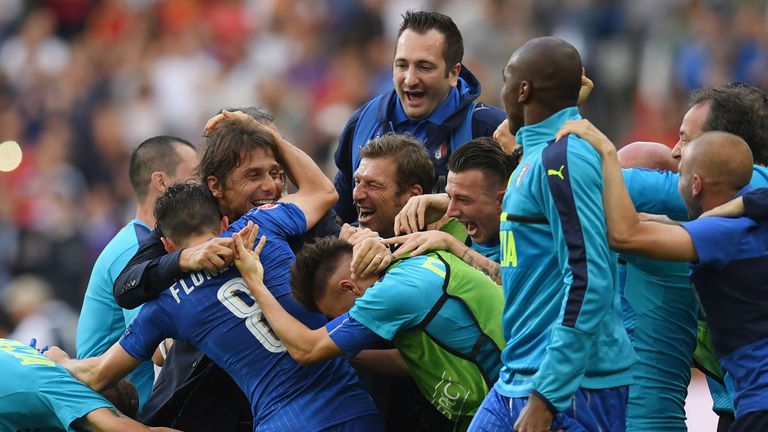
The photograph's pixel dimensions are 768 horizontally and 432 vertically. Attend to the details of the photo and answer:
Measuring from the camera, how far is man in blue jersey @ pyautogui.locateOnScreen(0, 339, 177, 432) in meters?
6.14

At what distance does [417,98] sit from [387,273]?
6.59 ft

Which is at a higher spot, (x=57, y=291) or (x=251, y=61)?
(x=251, y=61)

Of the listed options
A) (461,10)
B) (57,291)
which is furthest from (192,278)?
(461,10)

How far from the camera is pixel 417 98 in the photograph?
7348 millimetres

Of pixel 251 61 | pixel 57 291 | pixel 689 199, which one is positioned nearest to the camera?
pixel 689 199

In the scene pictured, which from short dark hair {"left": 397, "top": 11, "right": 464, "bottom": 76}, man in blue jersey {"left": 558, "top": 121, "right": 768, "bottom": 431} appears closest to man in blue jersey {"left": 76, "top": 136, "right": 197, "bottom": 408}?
short dark hair {"left": 397, "top": 11, "right": 464, "bottom": 76}

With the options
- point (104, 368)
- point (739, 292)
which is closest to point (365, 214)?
point (104, 368)

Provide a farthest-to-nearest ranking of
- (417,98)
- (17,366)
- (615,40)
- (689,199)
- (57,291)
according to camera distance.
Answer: (615,40)
(57,291)
(417,98)
(17,366)
(689,199)

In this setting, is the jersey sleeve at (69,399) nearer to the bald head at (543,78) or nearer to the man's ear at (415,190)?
the man's ear at (415,190)

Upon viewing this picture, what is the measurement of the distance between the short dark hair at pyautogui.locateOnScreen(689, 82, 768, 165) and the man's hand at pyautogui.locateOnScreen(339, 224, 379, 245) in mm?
1614

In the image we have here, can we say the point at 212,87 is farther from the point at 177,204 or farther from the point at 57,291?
the point at 177,204

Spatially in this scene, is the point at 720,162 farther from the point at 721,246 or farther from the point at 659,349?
the point at 659,349

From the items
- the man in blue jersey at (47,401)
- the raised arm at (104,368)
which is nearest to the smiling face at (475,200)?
the raised arm at (104,368)

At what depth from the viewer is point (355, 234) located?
19.6 feet
